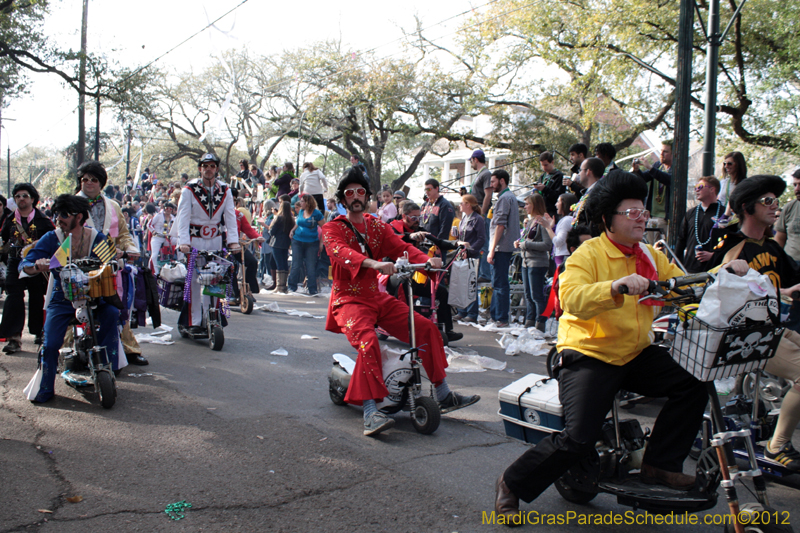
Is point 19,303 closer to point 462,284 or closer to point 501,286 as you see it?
point 462,284

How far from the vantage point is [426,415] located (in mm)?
4723

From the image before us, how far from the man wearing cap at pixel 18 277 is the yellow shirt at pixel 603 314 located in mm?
5834

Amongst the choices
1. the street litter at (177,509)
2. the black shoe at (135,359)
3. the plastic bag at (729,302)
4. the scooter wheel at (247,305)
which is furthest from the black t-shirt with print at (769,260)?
the scooter wheel at (247,305)

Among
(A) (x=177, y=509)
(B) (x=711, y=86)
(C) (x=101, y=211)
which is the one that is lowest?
(A) (x=177, y=509)

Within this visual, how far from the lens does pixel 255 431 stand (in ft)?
15.6

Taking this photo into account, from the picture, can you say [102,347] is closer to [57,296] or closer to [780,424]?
[57,296]

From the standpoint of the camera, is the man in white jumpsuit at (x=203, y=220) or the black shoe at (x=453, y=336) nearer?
the man in white jumpsuit at (x=203, y=220)

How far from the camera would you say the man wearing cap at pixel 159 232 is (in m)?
11.1

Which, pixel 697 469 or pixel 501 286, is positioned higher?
pixel 501 286

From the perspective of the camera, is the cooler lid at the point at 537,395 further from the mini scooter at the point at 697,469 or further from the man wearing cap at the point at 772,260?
the man wearing cap at the point at 772,260

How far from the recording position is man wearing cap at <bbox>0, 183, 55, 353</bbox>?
6.79 metres

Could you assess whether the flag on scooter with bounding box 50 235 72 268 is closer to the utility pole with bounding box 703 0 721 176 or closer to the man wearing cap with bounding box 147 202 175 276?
the man wearing cap with bounding box 147 202 175 276

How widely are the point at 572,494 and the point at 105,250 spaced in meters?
4.45

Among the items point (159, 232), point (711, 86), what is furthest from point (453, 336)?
point (159, 232)
